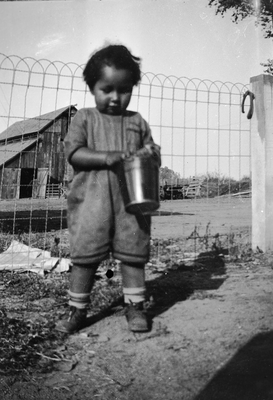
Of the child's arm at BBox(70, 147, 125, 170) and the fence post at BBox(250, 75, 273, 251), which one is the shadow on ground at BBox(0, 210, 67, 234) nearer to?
the child's arm at BBox(70, 147, 125, 170)

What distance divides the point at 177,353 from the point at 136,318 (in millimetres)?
372

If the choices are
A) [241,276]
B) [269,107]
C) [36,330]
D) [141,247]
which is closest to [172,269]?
[241,276]

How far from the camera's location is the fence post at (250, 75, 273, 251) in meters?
4.52

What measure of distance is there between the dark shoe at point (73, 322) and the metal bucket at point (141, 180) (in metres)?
0.74

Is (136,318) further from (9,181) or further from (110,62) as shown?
(9,181)

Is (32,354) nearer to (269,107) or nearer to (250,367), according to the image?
(250,367)

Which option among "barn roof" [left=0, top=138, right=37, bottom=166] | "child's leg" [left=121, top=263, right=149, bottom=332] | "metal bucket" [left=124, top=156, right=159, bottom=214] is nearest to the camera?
"metal bucket" [left=124, top=156, right=159, bottom=214]

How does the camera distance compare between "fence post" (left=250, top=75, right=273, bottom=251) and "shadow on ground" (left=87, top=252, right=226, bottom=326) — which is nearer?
"shadow on ground" (left=87, top=252, right=226, bottom=326)

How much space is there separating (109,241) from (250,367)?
1012 millimetres

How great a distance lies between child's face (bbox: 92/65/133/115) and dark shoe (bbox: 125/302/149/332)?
1.20 meters

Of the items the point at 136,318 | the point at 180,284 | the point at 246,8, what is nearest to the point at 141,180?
the point at 136,318

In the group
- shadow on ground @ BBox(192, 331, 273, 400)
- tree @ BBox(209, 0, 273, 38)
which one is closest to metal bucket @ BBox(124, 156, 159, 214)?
shadow on ground @ BBox(192, 331, 273, 400)

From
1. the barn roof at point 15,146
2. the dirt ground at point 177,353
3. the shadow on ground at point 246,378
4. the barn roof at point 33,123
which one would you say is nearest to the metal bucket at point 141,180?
the dirt ground at point 177,353

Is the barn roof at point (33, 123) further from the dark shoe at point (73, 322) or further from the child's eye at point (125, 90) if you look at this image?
the dark shoe at point (73, 322)
